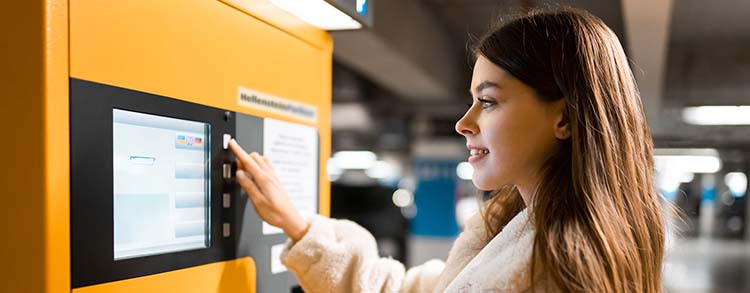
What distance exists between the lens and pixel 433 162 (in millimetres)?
10547

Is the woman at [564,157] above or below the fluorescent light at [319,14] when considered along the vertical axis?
below

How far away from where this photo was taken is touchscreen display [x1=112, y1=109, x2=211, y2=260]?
1.16 m

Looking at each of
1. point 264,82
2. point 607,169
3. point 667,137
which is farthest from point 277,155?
point 667,137

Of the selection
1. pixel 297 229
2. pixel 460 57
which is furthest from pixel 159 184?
pixel 460 57

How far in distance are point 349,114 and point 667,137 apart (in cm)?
601

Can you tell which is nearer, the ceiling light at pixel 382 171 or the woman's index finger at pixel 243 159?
the woman's index finger at pixel 243 159

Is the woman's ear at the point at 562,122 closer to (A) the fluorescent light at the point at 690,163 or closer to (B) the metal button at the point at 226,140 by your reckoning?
(B) the metal button at the point at 226,140

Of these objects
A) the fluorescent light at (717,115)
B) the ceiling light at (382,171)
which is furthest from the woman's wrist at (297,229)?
the ceiling light at (382,171)

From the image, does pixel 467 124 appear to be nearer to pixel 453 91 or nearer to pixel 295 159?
pixel 295 159

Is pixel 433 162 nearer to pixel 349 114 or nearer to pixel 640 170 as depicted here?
pixel 349 114

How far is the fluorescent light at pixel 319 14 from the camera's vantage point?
5.13 feet

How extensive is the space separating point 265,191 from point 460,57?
19.1ft

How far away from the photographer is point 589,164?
3.87ft

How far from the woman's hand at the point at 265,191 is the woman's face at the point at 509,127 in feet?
1.60
